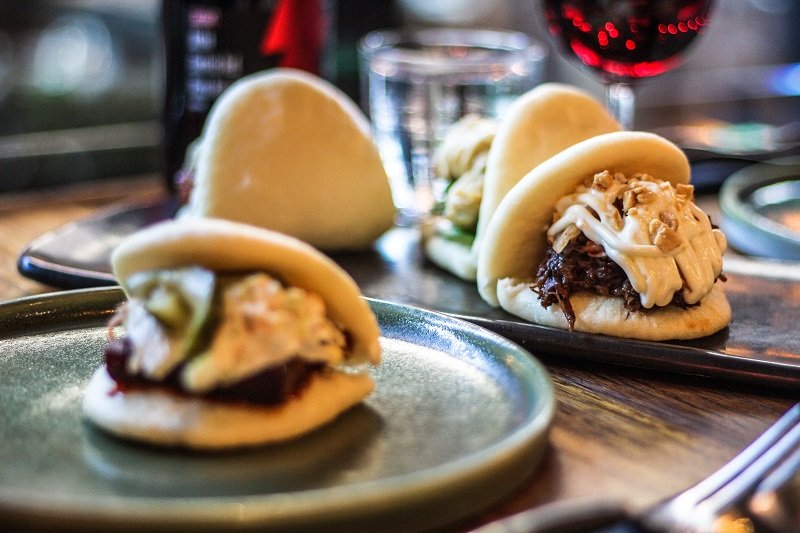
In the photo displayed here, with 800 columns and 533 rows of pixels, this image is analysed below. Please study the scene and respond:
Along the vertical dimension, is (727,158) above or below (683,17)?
below

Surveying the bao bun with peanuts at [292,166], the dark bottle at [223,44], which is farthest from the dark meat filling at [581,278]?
the dark bottle at [223,44]

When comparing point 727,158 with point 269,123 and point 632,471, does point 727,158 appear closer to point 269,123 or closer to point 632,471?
point 269,123

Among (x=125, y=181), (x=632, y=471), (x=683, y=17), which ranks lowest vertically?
(x=125, y=181)

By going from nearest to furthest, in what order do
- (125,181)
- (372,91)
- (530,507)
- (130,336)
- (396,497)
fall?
(396,497) → (530,507) → (130,336) → (372,91) → (125,181)

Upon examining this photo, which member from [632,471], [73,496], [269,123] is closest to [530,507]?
[632,471]

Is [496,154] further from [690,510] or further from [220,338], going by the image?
[690,510]

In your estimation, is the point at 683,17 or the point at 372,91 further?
the point at 372,91

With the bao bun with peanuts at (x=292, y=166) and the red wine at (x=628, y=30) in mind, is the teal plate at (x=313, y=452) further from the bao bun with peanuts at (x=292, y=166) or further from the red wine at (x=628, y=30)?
the red wine at (x=628, y=30)
